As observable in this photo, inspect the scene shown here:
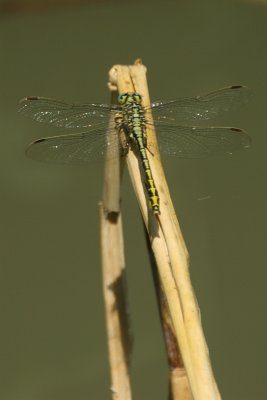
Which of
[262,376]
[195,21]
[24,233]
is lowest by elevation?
[262,376]

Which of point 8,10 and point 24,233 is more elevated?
point 8,10

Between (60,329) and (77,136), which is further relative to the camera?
(60,329)

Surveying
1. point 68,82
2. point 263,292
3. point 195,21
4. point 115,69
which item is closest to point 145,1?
point 195,21

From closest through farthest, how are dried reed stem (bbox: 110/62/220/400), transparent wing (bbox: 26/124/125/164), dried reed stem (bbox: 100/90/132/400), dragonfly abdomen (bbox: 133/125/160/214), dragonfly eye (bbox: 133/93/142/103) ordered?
dried reed stem (bbox: 110/62/220/400) < dragonfly abdomen (bbox: 133/125/160/214) < dragonfly eye (bbox: 133/93/142/103) < dried reed stem (bbox: 100/90/132/400) < transparent wing (bbox: 26/124/125/164)

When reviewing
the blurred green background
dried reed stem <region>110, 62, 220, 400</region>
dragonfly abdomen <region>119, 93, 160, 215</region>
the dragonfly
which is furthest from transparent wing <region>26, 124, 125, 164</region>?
the blurred green background

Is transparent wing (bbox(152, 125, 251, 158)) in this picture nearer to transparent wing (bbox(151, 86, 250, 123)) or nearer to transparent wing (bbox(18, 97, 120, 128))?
transparent wing (bbox(151, 86, 250, 123))

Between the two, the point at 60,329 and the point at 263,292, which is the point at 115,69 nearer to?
the point at 263,292

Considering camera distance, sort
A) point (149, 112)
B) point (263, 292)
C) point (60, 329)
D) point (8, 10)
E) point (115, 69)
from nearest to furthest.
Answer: point (115, 69) → point (149, 112) → point (263, 292) → point (8, 10) → point (60, 329)
